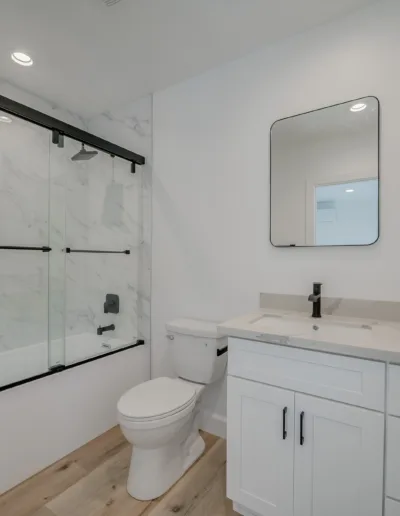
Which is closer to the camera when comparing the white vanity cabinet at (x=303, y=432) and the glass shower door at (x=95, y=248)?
the white vanity cabinet at (x=303, y=432)

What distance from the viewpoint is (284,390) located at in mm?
1204

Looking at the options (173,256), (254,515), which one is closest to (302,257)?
(173,256)

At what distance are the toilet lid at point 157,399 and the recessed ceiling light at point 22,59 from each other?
2101mm

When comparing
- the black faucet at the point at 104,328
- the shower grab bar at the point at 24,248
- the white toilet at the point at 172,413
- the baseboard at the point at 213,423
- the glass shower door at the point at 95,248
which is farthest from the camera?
the black faucet at the point at 104,328

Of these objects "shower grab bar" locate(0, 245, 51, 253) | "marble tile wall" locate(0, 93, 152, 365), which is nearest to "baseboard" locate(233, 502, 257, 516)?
"marble tile wall" locate(0, 93, 152, 365)

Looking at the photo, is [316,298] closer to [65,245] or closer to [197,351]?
[197,351]

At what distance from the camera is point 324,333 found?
125cm

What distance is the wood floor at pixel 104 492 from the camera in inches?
55.1

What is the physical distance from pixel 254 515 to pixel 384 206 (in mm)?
1539

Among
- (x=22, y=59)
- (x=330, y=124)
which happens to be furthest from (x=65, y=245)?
(x=330, y=124)

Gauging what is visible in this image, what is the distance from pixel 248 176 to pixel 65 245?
1486 mm

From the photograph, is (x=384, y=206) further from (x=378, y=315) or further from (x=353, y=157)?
(x=378, y=315)

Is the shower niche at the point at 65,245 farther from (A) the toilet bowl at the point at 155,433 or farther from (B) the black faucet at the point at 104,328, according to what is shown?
(A) the toilet bowl at the point at 155,433

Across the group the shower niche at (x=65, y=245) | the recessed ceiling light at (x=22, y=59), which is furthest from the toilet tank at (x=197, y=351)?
the recessed ceiling light at (x=22, y=59)
